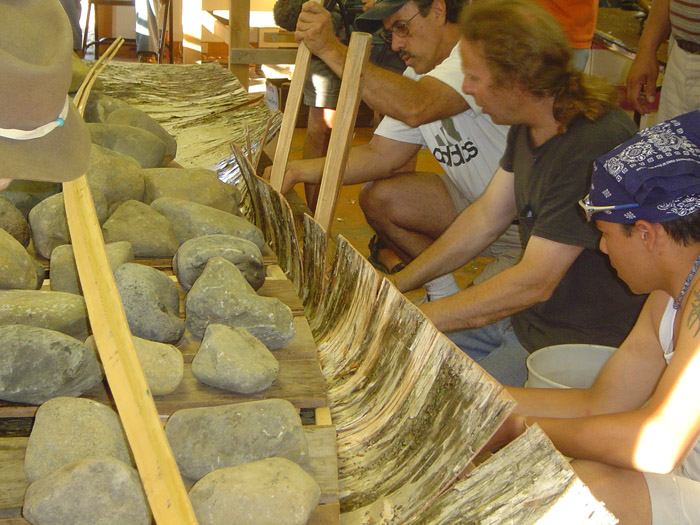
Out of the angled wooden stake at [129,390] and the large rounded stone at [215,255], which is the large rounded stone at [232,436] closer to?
the angled wooden stake at [129,390]

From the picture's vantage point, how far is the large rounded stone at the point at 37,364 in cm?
143

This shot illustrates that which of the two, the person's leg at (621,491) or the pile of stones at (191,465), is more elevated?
the pile of stones at (191,465)

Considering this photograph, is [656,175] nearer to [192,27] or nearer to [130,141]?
[130,141]

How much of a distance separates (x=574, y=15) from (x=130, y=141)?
1756mm

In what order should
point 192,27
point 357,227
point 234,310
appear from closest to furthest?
point 234,310, point 357,227, point 192,27

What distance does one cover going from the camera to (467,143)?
2.83m

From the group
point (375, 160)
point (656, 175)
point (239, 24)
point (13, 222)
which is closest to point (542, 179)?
point (656, 175)

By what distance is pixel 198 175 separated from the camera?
2617 millimetres

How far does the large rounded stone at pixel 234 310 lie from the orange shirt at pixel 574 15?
187 cm

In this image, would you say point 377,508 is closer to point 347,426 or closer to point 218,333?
point 347,426

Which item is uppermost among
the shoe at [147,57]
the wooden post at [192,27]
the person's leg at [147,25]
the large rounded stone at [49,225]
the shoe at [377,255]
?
the large rounded stone at [49,225]

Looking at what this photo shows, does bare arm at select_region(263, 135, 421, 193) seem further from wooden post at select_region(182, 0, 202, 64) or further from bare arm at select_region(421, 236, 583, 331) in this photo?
wooden post at select_region(182, 0, 202, 64)

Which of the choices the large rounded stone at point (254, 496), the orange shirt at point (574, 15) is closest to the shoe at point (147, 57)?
the orange shirt at point (574, 15)

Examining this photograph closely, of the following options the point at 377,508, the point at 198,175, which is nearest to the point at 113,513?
the point at 377,508
